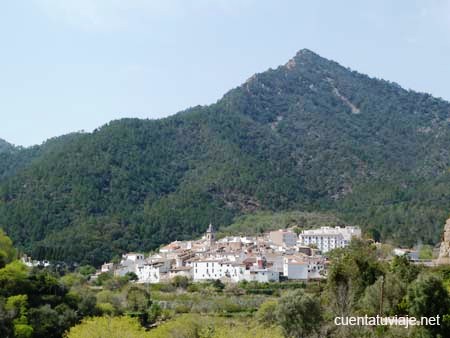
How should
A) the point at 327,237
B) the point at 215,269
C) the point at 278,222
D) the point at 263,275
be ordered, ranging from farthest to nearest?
→ the point at 278,222 < the point at 327,237 < the point at 215,269 < the point at 263,275

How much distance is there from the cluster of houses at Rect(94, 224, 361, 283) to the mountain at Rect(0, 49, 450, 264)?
701 cm

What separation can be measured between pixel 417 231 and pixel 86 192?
1981 inches

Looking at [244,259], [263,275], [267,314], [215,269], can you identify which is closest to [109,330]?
[267,314]

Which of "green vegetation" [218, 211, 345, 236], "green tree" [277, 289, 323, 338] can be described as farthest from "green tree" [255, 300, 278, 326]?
"green vegetation" [218, 211, 345, 236]

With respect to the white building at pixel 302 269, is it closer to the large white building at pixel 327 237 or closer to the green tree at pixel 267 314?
the large white building at pixel 327 237

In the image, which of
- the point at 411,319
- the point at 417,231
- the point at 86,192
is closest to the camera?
the point at 411,319

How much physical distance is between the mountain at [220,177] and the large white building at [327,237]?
396cm

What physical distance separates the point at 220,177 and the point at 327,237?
3942cm

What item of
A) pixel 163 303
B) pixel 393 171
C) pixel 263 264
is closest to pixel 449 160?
pixel 393 171

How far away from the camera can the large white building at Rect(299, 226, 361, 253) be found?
7950 cm

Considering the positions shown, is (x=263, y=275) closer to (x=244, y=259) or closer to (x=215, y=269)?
(x=244, y=259)

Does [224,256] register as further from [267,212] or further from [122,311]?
[267,212]

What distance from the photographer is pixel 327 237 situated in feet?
265

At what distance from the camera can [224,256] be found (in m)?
69.6
